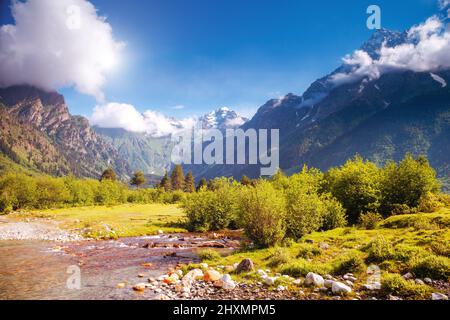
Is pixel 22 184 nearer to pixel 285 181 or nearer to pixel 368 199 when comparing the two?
pixel 285 181

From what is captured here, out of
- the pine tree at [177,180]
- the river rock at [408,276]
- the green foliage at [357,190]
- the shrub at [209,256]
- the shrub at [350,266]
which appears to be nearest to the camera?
the river rock at [408,276]

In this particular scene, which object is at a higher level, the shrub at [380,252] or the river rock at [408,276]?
the shrub at [380,252]

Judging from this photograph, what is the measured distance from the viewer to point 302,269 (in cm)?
1686

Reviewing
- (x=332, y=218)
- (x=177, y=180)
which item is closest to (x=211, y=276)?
(x=332, y=218)

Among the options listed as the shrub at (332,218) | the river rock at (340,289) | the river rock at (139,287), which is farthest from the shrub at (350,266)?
the shrub at (332,218)

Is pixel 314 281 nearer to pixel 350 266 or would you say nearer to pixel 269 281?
pixel 269 281

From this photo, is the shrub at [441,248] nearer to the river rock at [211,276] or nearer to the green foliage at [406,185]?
the river rock at [211,276]

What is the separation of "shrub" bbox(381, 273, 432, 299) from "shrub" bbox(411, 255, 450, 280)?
58.2 inches

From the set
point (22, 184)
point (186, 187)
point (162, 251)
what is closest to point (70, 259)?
point (162, 251)

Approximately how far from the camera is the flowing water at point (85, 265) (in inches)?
627

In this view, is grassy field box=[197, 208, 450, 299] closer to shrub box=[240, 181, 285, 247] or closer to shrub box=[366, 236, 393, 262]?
shrub box=[366, 236, 393, 262]

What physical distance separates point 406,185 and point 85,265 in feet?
133

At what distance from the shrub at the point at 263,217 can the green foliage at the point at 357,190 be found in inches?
733
